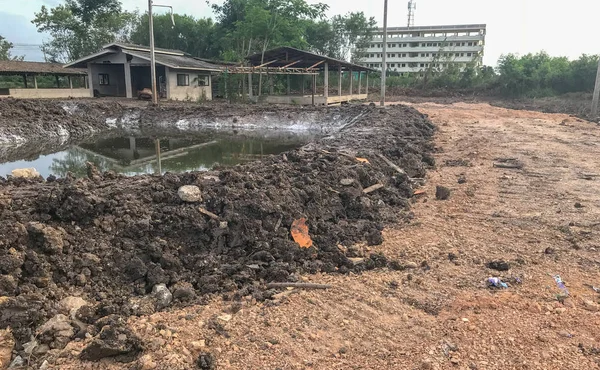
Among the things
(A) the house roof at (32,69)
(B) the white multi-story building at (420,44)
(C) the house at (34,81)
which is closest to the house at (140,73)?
(A) the house roof at (32,69)

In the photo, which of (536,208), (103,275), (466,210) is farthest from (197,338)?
(536,208)

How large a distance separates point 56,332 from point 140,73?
34.1 m

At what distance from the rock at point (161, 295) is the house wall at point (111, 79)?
32.7 meters

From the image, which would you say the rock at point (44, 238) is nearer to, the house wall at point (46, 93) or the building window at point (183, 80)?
the house wall at point (46, 93)

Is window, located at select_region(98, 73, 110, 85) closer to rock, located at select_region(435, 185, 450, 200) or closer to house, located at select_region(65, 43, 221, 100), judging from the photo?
house, located at select_region(65, 43, 221, 100)

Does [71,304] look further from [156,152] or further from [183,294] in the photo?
[156,152]

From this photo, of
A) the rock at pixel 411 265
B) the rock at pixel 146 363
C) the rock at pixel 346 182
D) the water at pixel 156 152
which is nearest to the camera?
the rock at pixel 146 363

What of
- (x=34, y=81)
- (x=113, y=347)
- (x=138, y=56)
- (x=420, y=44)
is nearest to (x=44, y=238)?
(x=113, y=347)

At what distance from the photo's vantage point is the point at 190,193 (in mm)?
5754

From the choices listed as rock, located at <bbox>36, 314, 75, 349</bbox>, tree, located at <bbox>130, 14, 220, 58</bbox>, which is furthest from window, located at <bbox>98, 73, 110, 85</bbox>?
rock, located at <bbox>36, 314, 75, 349</bbox>

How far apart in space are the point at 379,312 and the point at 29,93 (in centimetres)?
3173

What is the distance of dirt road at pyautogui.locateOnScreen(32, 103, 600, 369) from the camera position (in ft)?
11.7

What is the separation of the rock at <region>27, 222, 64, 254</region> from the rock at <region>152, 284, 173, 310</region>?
3.47 ft

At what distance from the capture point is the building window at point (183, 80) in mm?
31828
